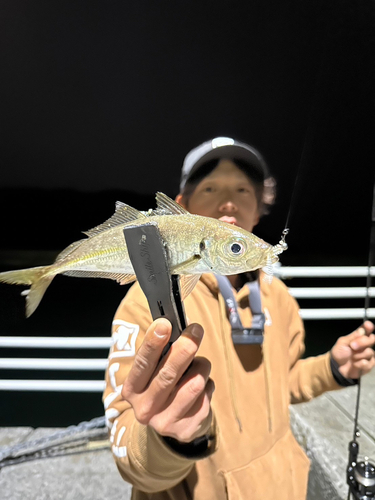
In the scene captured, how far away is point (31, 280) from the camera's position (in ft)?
1.39

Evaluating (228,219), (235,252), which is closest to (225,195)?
(228,219)

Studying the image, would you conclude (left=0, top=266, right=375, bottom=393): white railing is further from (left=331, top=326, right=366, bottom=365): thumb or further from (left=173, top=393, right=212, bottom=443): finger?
(left=173, top=393, right=212, bottom=443): finger

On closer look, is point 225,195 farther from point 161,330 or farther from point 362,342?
point 362,342

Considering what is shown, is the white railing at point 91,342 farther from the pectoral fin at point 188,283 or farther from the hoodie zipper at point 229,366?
the pectoral fin at point 188,283

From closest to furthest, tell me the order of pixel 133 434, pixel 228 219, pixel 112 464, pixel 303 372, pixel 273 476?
pixel 228 219, pixel 133 434, pixel 273 476, pixel 303 372, pixel 112 464

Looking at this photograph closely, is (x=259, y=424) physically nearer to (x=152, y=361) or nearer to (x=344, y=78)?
(x=152, y=361)

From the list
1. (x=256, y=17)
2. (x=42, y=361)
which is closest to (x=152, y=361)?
(x=256, y=17)

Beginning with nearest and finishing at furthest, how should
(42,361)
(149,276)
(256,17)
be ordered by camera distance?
1. (149,276)
2. (256,17)
3. (42,361)

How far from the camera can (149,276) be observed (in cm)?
38

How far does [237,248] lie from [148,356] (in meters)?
0.21

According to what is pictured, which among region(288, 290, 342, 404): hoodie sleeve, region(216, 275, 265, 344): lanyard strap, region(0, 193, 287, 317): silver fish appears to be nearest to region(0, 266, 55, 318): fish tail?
region(0, 193, 287, 317): silver fish

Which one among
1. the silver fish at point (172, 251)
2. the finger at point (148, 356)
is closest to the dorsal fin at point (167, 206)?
the silver fish at point (172, 251)

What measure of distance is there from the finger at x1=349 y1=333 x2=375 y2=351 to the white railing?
0.14m

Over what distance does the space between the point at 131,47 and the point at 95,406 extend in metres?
1.93
